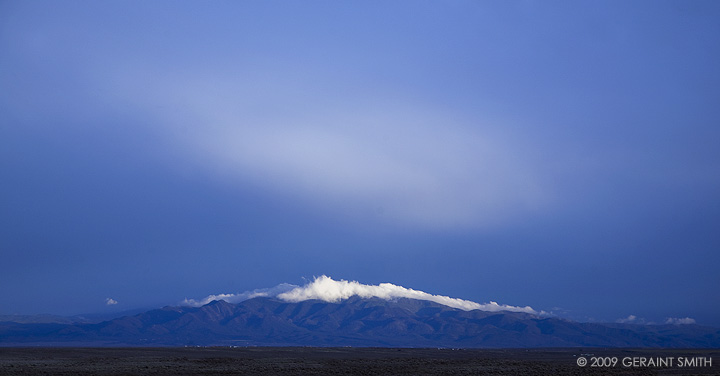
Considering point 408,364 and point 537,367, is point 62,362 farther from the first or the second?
point 537,367

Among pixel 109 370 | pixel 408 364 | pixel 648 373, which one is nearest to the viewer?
pixel 109 370

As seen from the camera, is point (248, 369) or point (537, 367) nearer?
point (248, 369)

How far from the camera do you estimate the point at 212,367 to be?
73.1 meters

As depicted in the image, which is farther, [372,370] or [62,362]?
[62,362]

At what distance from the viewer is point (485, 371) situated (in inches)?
2876

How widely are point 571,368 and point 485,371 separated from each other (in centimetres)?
1209

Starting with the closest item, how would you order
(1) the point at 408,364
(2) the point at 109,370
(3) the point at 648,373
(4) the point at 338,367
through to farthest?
(2) the point at 109,370
(3) the point at 648,373
(4) the point at 338,367
(1) the point at 408,364

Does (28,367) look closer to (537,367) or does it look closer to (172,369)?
(172,369)

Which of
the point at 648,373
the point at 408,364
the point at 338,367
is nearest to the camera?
the point at 648,373

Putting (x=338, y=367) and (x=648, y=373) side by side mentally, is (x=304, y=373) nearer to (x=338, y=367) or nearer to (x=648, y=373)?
(x=338, y=367)

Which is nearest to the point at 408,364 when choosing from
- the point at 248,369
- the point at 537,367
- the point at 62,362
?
the point at 537,367

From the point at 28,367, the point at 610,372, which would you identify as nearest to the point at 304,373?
the point at 28,367

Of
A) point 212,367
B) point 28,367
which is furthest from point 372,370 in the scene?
point 28,367

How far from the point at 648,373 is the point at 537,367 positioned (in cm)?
1362
